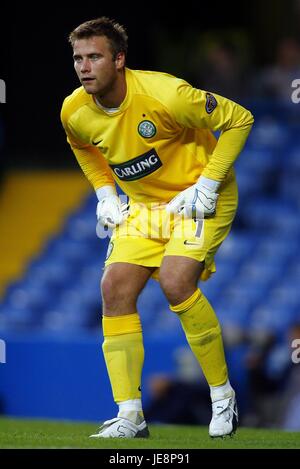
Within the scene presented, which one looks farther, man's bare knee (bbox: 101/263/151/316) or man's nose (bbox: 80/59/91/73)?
man's bare knee (bbox: 101/263/151/316)

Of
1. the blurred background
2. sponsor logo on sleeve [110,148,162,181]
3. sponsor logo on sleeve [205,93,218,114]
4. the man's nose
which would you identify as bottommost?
the blurred background

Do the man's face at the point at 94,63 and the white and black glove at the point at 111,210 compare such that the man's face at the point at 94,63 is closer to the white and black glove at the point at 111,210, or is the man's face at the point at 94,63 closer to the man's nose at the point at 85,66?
the man's nose at the point at 85,66

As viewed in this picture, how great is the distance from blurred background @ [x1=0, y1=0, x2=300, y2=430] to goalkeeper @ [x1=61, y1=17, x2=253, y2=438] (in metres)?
3.18

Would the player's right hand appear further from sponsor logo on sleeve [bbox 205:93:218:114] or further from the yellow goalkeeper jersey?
sponsor logo on sleeve [bbox 205:93:218:114]

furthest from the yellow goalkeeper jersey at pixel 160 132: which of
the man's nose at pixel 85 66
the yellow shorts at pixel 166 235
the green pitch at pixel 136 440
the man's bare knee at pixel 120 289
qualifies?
the green pitch at pixel 136 440

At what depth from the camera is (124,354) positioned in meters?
6.78

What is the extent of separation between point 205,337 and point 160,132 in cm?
103

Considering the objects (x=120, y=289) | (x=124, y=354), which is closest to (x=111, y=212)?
(x=120, y=289)

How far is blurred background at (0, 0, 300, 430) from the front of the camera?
1081 centimetres

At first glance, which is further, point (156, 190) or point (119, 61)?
point (156, 190)

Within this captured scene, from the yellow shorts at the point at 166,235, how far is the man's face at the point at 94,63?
71cm

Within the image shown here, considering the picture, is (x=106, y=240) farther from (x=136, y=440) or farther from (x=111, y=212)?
(x=136, y=440)

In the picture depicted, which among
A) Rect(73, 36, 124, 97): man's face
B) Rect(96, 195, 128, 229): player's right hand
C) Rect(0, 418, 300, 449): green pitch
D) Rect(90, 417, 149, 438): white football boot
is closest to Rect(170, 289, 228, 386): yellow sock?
Rect(0, 418, 300, 449): green pitch

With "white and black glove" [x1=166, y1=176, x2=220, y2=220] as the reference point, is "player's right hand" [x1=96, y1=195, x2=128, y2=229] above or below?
below
